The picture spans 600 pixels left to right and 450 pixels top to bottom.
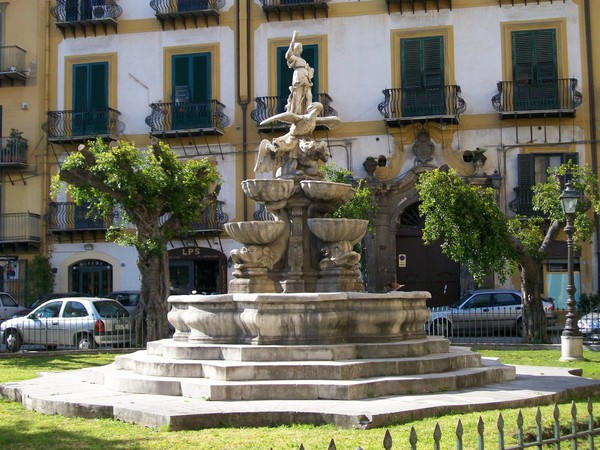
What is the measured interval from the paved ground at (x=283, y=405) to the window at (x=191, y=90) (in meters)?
18.3

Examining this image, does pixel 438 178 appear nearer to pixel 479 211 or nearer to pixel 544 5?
pixel 479 211

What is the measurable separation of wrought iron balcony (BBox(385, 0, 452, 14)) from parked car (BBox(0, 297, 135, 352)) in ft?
42.7

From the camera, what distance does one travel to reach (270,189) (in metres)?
12.0

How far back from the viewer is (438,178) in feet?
63.1

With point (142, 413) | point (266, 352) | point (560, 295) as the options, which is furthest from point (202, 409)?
point (560, 295)

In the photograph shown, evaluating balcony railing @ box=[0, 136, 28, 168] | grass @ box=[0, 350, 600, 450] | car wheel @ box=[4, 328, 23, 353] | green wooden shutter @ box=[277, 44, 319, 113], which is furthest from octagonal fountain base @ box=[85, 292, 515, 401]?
balcony railing @ box=[0, 136, 28, 168]

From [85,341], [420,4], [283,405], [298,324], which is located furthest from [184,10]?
[283,405]

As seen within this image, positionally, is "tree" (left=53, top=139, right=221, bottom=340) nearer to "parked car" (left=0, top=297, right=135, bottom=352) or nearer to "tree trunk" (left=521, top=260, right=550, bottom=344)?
"parked car" (left=0, top=297, right=135, bottom=352)

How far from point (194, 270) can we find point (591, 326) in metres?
13.5

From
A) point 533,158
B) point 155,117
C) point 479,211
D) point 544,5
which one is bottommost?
point 479,211

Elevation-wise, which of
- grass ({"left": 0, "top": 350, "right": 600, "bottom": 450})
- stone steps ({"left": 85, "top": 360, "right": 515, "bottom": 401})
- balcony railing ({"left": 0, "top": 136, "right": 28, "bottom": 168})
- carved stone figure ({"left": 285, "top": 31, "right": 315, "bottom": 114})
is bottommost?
grass ({"left": 0, "top": 350, "right": 600, "bottom": 450})

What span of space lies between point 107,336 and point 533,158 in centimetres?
1368

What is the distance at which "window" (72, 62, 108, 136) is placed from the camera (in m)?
29.2

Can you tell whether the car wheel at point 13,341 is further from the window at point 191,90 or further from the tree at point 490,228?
the window at point 191,90
